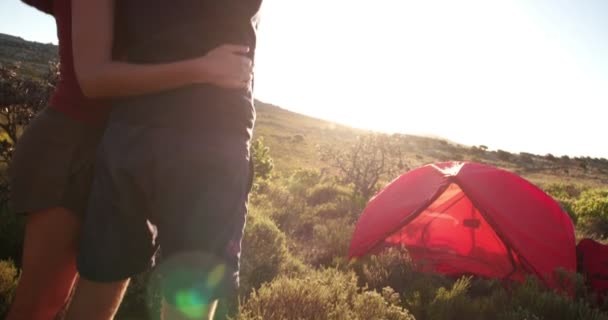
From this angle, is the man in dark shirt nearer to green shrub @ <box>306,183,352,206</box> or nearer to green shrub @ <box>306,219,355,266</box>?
green shrub @ <box>306,219,355,266</box>

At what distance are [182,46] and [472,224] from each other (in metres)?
6.63

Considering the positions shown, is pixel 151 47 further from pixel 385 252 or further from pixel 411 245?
pixel 411 245

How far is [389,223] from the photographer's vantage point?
18.4 ft

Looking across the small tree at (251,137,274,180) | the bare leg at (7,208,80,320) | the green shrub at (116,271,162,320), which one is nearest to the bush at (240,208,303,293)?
the green shrub at (116,271,162,320)

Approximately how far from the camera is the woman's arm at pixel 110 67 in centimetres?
104

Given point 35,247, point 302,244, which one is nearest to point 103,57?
point 35,247

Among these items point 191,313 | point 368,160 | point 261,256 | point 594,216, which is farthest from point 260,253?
point 594,216

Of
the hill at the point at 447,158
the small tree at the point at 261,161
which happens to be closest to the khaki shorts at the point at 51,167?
the small tree at the point at 261,161

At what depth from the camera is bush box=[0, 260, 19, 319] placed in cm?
351

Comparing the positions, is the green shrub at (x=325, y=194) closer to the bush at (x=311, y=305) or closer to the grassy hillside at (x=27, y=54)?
the bush at (x=311, y=305)

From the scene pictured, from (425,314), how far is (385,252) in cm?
130

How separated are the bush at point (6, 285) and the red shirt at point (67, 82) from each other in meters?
3.01

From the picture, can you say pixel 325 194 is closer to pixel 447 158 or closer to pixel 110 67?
pixel 110 67

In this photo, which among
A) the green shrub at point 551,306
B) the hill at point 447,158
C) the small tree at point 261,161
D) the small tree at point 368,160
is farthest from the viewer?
the hill at point 447,158
